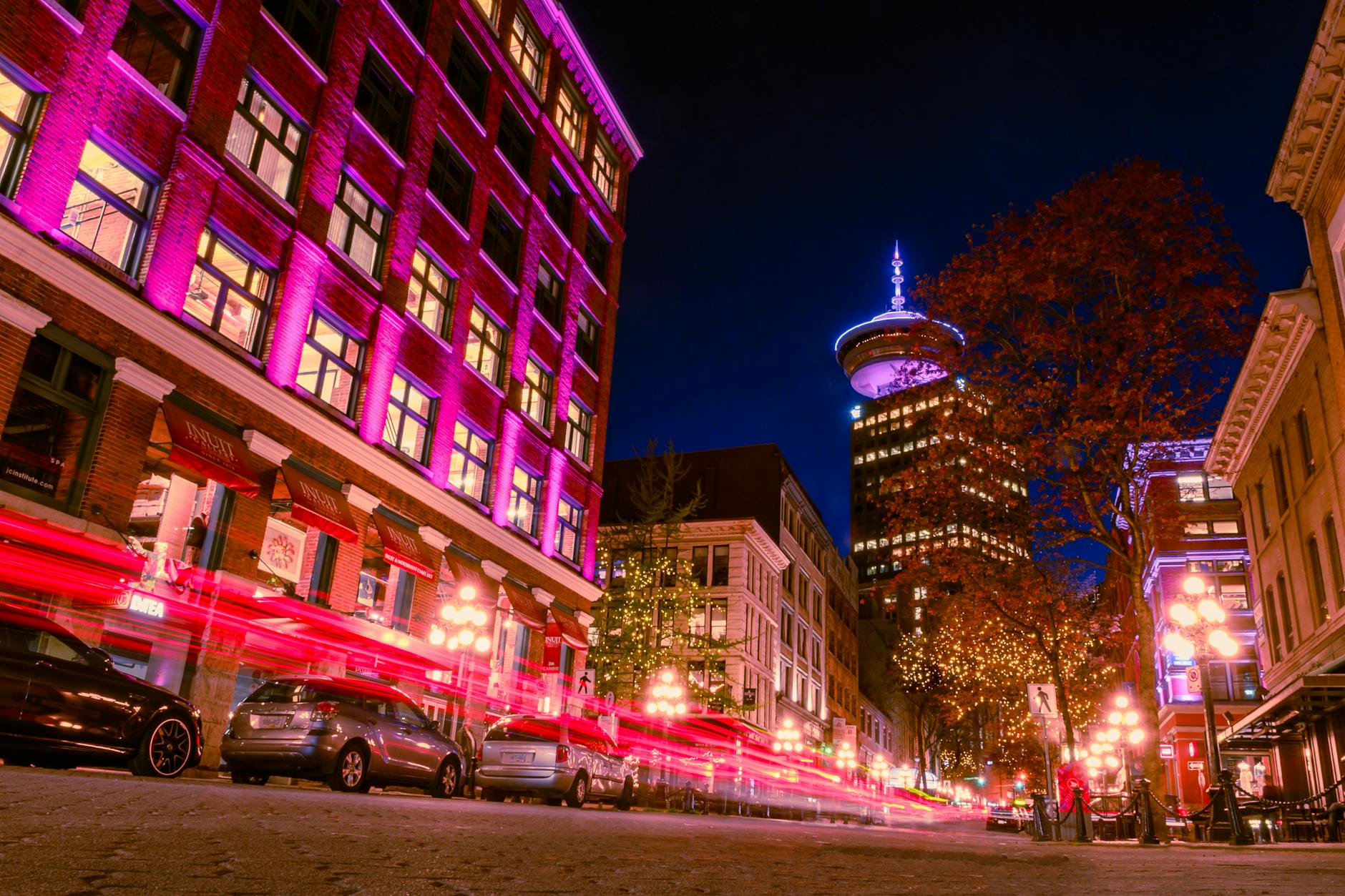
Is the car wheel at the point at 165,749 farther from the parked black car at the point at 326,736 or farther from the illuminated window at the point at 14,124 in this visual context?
the illuminated window at the point at 14,124

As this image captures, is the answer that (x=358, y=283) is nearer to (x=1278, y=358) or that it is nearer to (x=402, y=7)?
(x=402, y=7)

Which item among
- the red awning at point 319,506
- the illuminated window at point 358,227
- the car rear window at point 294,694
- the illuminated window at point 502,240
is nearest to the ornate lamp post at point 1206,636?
the car rear window at point 294,694

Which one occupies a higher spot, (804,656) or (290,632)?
(804,656)

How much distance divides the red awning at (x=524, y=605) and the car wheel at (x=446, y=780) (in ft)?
42.8

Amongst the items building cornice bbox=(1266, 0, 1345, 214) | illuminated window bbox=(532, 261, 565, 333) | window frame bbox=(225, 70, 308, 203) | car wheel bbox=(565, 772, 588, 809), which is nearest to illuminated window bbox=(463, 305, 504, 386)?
illuminated window bbox=(532, 261, 565, 333)

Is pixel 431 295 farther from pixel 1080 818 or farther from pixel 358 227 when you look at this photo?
pixel 1080 818

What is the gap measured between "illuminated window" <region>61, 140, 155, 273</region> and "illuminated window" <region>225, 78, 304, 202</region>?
102 inches

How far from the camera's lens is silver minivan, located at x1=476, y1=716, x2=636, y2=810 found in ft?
66.3

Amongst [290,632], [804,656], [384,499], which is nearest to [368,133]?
[384,499]

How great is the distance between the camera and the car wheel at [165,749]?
1174cm

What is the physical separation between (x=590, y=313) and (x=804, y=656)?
41.5 metres

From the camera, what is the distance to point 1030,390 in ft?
78.7

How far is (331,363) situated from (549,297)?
1343 cm

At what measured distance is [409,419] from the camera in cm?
2798
